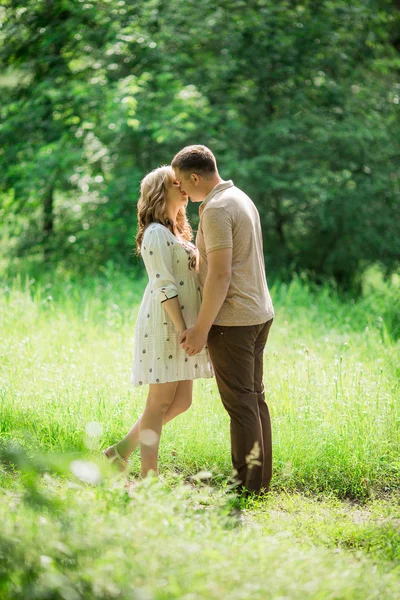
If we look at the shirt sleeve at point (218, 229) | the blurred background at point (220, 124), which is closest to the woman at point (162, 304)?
the shirt sleeve at point (218, 229)

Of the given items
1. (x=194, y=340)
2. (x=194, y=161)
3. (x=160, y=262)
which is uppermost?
(x=194, y=161)

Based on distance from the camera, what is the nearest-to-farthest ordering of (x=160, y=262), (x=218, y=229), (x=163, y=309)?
(x=218, y=229)
(x=160, y=262)
(x=163, y=309)

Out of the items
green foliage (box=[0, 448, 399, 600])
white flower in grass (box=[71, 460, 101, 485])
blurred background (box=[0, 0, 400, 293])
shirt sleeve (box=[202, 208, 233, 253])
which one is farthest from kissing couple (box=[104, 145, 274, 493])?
blurred background (box=[0, 0, 400, 293])

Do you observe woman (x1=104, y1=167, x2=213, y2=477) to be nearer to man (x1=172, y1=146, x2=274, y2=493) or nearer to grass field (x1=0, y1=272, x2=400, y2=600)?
man (x1=172, y1=146, x2=274, y2=493)

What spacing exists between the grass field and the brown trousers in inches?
7.6

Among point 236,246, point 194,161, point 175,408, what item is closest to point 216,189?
point 194,161

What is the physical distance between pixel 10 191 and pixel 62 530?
923 cm

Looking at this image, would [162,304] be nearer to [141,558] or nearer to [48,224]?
[141,558]

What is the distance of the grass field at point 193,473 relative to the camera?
7.60 feet

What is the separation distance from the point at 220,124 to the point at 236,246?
791 cm

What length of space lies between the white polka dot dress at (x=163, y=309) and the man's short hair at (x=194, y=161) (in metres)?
0.34

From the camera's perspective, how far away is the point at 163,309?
12.7 feet

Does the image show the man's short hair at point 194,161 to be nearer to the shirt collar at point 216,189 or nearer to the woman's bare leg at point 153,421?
the shirt collar at point 216,189

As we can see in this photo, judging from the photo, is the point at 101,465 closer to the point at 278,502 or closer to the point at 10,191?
the point at 278,502
